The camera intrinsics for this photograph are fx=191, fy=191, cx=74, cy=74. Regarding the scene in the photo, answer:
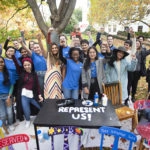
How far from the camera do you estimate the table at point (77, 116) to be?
2.79m

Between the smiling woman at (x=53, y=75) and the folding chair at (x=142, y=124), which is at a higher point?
the smiling woman at (x=53, y=75)

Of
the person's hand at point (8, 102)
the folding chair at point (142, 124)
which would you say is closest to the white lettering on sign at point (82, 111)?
the folding chair at point (142, 124)

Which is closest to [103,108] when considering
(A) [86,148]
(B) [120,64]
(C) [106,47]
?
(A) [86,148]

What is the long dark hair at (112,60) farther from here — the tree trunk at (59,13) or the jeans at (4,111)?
the jeans at (4,111)

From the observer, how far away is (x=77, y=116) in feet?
9.76

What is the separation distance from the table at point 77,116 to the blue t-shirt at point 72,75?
2.38 feet

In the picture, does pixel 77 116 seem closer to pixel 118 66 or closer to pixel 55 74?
pixel 55 74

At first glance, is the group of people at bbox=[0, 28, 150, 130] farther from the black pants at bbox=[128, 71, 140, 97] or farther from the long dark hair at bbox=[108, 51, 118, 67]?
the black pants at bbox=[128, 71, 140, 97]

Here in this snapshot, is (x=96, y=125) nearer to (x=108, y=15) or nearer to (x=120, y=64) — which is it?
(x=120, y=64)

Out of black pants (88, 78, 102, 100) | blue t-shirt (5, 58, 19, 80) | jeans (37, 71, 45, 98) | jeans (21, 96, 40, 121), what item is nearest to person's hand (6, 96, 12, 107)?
jeans (21, 96, 40, 121)

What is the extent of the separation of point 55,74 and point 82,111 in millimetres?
1328

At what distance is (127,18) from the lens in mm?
14570

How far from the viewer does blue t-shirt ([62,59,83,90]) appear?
3932 millimetres

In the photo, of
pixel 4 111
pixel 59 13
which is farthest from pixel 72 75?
pixel 59 13
